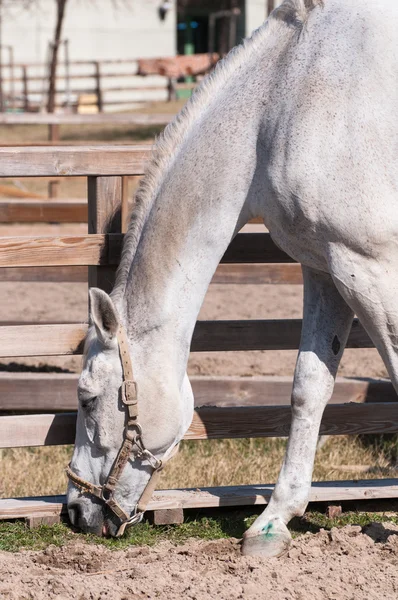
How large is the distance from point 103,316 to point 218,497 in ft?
3.72

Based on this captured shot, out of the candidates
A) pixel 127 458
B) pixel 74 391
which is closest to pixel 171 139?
pixel 127 458

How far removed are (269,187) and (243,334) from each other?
1.15 meters

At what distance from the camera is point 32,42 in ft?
99.0

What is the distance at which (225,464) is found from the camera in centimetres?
465

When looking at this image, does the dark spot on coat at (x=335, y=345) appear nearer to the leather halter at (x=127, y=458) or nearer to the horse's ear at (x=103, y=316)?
the leather halter at (x=127, y=458)

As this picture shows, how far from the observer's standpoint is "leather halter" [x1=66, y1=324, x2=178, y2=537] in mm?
3307

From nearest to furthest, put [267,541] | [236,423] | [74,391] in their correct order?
[267,541] < [236,423] < [74,391]

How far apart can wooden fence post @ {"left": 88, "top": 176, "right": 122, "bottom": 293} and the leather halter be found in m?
0.66

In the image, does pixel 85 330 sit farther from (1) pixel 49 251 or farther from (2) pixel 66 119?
(2) pixel 66 119

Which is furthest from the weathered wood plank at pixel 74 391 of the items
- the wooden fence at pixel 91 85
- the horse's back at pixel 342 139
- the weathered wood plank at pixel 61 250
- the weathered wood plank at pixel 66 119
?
the wooden fence at pixel 91 85

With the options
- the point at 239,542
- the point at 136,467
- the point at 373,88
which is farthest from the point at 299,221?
the point at 239,542

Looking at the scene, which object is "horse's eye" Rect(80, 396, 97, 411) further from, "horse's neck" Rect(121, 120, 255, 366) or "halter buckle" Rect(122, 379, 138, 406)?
"horse's neck" Rect(121, 120, 255, 366)

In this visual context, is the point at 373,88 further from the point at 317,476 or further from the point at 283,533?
the point at 317,476

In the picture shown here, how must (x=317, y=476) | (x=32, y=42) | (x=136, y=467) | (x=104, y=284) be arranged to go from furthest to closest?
1. (x=32, y=42)
2. (x=317, y=476)
3. (x=104, y=284)
4. (x=136, y=467)
